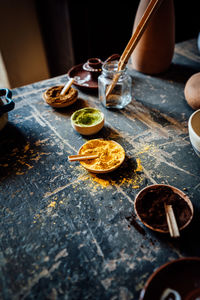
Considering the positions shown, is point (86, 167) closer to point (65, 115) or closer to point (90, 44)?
point (65, 115)

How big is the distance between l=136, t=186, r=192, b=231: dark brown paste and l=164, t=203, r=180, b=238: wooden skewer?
1 centimetres

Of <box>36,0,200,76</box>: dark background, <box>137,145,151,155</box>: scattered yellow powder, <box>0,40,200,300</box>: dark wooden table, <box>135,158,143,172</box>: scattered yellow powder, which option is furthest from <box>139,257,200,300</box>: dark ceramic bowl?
<box>36,0,200,76</box>: dark background

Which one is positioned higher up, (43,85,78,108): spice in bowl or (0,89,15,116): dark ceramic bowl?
(0,89,15,116): dark ceramic bowl

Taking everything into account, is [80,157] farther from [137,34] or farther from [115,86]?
[137,34]

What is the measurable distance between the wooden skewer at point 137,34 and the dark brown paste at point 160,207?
68 centimetres

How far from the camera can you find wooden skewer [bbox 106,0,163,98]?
3.49ft

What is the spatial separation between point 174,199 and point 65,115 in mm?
795

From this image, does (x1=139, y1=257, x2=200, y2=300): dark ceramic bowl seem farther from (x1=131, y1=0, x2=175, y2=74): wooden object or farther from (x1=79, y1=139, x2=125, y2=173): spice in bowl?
(x1=131, y1=0, x2=175, y2=74): wooden object

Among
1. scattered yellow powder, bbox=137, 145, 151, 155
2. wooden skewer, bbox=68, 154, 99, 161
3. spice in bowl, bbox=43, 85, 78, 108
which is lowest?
scattered yellow powder, bbox=137, 145, 151, 155

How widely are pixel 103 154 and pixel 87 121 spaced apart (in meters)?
0.25

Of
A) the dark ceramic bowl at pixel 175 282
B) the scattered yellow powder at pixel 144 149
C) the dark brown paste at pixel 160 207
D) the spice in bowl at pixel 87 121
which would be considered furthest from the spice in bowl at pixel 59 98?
the dark ceramic bowl at pixel 175 282

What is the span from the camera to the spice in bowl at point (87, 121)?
41.3 inches

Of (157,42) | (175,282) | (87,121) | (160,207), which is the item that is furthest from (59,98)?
(175,282)

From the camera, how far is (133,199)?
80 centimetres
